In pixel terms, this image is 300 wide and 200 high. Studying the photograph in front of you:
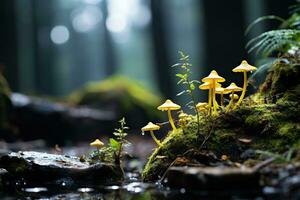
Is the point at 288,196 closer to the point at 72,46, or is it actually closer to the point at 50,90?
the point at 50,90

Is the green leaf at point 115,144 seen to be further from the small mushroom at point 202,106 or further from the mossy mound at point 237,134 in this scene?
the small mushroom at point 202,106

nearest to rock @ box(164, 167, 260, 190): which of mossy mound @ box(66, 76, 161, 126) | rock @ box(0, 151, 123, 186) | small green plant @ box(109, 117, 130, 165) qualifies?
small green plant @ box(109, 117, 130, 165)

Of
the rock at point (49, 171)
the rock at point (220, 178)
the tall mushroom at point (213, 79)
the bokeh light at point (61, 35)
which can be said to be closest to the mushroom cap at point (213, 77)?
the tall mushroom at point (213, 79)

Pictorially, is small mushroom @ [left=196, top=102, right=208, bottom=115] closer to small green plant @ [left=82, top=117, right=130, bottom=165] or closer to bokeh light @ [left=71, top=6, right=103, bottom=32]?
small green plant @ [left=82, top=117, right=130, bottom=165]

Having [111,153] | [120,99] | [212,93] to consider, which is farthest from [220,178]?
[120,99]

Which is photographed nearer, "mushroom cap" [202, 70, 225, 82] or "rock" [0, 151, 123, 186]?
"mushroom cap" [202, 70, 225, 82]

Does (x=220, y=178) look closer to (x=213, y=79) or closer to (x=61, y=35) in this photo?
(x=213, y=79)

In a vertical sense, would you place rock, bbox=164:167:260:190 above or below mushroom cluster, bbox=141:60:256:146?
below
